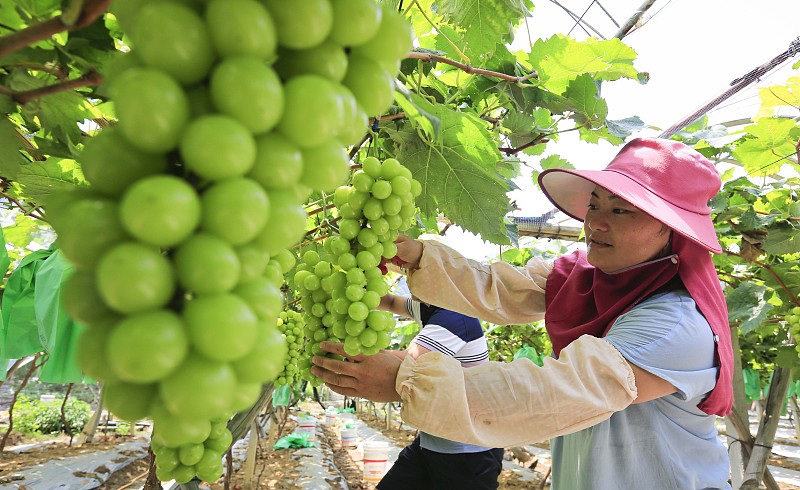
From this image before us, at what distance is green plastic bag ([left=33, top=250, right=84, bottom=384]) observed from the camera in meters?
2.19

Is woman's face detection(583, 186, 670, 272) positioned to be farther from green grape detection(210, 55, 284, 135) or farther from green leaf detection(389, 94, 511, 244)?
green grape detection(210, 55, 284, 135)

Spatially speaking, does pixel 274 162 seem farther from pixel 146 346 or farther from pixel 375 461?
pixel 375 461

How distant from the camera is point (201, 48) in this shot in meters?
0.39

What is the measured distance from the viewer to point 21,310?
253 centimetres

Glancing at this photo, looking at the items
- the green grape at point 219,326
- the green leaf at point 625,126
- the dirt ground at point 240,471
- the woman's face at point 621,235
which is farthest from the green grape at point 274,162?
the dirt ground at point 240,471

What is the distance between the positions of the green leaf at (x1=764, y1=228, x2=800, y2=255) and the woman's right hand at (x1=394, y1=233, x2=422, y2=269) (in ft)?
7.97

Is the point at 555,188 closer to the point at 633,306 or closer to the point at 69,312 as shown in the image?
the point at 633,306

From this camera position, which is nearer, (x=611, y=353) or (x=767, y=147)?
(x=611, y=353)

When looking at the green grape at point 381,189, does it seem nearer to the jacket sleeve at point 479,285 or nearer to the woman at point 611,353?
the woman at point 611,353

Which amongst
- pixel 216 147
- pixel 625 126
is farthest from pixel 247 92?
pixel 625 126

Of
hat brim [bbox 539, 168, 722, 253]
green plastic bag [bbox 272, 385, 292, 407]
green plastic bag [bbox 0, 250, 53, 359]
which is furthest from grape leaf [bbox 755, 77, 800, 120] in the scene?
green plastic bag [bbox 272, 385, 292, 407]

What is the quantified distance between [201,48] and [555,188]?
196 centimetres

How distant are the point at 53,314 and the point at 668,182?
102 inches

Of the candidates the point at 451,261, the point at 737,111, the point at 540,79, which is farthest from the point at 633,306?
the point at 737,111
